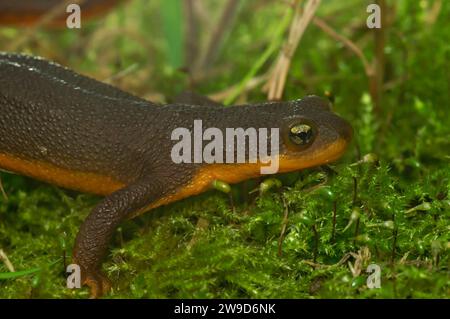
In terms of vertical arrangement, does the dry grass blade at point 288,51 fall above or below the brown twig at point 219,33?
below

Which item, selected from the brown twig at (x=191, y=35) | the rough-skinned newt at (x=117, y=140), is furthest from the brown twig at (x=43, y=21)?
Result: the rough-skinned newt at (x=117, y=140)

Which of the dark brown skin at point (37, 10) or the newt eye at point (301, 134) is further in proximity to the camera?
the dark brown skin at point (37, 10)

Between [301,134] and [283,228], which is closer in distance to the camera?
[283,228]

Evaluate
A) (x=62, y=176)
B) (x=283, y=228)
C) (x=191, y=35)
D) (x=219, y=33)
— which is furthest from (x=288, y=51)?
(x=62, y=176)

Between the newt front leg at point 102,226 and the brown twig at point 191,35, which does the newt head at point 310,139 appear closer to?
the newt front leg at point 102,226

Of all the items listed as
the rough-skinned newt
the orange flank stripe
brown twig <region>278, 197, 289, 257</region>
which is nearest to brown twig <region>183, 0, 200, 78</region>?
the rough-skinned newt

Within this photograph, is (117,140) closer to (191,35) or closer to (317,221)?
(317,221)
